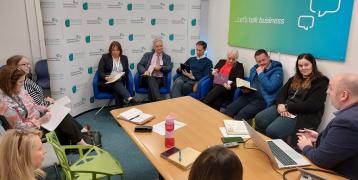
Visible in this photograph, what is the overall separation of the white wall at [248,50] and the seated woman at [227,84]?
0.22m

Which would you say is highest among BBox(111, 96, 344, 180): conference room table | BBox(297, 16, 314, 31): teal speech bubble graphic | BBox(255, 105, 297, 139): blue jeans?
BBox(297, 16, 314, 31): teal speech bubble graphic

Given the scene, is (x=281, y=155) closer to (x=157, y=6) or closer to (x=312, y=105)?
(x=312, y=105)

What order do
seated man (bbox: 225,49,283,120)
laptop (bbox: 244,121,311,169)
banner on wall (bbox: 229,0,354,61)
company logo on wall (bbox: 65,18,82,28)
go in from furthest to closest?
company logo on wall (bbox: 65,18,82,28) < seated man (bbox: 225,49,283,120) < banner on wall (bbox: 229,0,354,61) < laptop (bbox: 244,121,311,169)

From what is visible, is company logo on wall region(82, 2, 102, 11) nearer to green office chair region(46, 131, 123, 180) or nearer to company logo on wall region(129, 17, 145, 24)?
company logo on wall region(129, 17, 145, 24)

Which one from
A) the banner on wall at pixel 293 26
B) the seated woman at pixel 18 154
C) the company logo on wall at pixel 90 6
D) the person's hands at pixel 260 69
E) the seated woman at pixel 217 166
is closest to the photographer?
the seated woman at pixel 217 166

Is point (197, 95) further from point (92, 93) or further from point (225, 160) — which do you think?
point (225, 160)

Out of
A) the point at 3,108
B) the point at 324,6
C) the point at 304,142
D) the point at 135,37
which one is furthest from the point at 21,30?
the point at 304,142

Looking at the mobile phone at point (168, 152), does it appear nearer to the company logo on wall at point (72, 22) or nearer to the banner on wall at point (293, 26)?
the banner on wall at point (293, 26)

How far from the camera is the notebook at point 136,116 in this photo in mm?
2480

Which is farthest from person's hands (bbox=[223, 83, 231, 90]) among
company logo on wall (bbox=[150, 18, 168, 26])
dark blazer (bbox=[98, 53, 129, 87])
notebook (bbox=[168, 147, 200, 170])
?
notebook (bbox=[168, 147, 200, 170])

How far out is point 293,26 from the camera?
3.57 meters

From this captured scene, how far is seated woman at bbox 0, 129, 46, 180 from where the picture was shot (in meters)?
1.38

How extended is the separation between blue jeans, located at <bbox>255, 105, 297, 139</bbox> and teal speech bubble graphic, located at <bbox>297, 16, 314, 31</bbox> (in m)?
1.05

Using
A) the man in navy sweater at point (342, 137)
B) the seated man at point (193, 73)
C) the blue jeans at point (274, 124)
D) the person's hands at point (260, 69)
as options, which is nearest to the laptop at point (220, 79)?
the seated man at point (193, 73)
